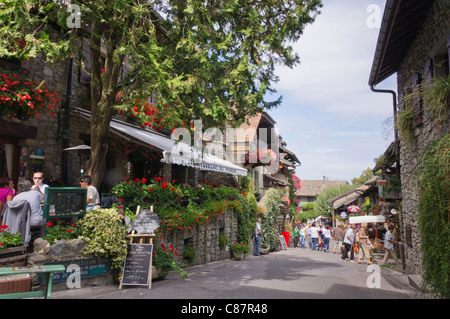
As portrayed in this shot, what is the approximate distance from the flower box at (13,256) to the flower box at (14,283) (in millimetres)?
379

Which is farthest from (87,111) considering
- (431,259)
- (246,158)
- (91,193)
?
(246,158)

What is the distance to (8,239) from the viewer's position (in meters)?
6.09

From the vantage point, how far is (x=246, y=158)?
2178cm

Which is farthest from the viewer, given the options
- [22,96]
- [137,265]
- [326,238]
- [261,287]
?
[326,238]

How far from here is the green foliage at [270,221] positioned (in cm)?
2020

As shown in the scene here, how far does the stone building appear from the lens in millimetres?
7324

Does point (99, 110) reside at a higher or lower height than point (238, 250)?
higher

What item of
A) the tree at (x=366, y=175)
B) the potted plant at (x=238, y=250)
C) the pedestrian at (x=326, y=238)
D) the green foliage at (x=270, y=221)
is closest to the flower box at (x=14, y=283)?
the potted plant at (x=238, y=250)

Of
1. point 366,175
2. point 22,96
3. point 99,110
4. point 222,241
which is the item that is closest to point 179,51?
point 99,110

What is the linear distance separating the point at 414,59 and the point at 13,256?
32.9 feet

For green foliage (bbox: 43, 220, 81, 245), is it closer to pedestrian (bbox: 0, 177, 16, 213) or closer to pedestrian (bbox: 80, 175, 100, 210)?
pedestrian (bbox: 80, 175, 100, 210)

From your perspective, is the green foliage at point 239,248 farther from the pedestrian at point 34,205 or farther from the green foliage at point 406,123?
the pedestrian at point 34,205

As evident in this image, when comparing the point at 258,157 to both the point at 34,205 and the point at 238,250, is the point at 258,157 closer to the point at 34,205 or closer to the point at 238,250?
the point at 238,250

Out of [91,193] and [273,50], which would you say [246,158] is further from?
[91,193]
